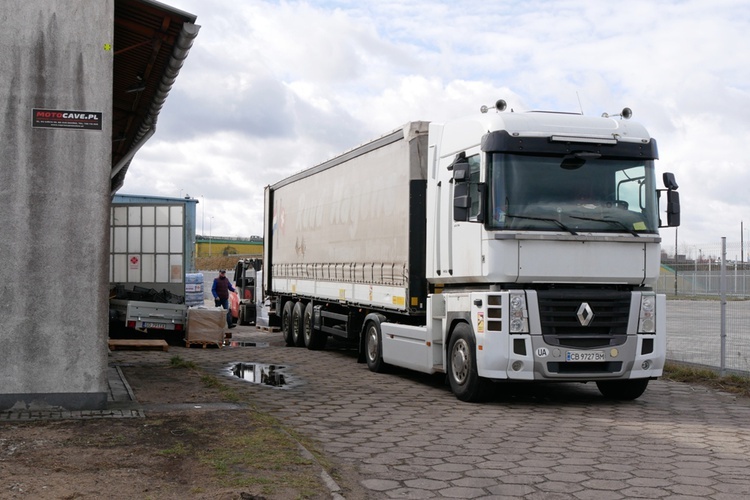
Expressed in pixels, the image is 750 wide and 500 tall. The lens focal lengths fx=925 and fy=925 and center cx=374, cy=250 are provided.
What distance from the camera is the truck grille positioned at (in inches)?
423

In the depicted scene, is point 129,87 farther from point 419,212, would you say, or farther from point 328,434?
point 328,434

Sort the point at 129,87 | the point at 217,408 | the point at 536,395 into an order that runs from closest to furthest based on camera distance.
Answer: the point at 217,408 → the point at 536,395 → the point at 129,87

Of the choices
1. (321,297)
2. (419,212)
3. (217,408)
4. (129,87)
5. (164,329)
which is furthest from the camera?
(164,329)

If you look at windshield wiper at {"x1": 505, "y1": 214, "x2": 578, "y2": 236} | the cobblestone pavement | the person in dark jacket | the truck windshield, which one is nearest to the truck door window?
the truck windshield

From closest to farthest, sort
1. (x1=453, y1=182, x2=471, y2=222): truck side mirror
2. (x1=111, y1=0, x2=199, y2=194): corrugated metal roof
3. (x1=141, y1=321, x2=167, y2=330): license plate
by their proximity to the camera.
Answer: (x1=111, y1=0, x2=199, y2=194): corrugated metal roof → (x1=453, y1=182, x2=471, y2=222): truck side mirror → (x1=141, y1=321, x2=167, y2=330): license plate

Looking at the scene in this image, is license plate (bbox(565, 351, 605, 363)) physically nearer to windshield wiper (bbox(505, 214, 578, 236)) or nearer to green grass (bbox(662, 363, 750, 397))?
windshield wiper (bbox(505, 214, 578, 236))

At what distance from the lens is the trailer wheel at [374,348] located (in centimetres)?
1437

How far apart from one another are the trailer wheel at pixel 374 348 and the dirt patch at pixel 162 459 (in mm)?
4919

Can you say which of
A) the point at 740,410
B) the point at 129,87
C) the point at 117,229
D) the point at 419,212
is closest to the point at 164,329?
the point at 117,229

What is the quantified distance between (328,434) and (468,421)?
1695mm

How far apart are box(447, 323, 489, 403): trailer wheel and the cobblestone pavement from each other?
21cm

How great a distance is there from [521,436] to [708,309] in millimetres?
6864

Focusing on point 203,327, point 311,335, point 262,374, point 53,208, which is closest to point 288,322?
point 311,335

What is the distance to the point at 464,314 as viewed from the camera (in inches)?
446
